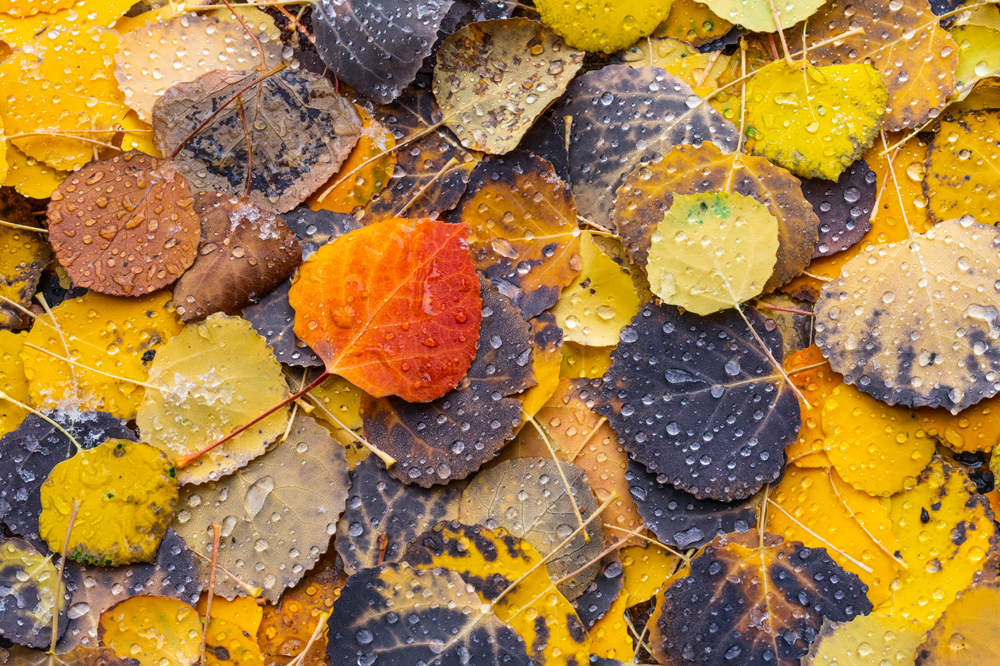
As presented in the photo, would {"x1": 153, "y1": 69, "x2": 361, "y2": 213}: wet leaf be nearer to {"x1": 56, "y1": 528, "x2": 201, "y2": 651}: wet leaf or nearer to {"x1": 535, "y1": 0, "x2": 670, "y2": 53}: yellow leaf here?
{"x1": 535, "y1": 0, "x2": 670, "y2": 53}: yellow leaf

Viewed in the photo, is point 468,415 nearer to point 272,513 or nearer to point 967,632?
point 272,513

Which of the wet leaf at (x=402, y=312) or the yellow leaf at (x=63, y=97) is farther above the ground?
the yellow leaf at (x=63, y=97)

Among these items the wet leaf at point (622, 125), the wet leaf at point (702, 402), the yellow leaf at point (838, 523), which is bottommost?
the yellow leaf at point (838, 523)

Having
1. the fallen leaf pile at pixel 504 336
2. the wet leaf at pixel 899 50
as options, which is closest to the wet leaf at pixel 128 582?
the fallen leaf pile at pixel 504 336

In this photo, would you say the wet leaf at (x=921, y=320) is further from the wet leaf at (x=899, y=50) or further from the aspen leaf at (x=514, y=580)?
the aspen leaf at (x=514, y=580)

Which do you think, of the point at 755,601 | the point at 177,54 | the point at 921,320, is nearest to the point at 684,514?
the point at 755,601

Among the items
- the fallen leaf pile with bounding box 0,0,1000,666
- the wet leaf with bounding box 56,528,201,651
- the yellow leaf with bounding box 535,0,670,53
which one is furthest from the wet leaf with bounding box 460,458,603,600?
the yellow leaf with bounding box 535,0,670,53
